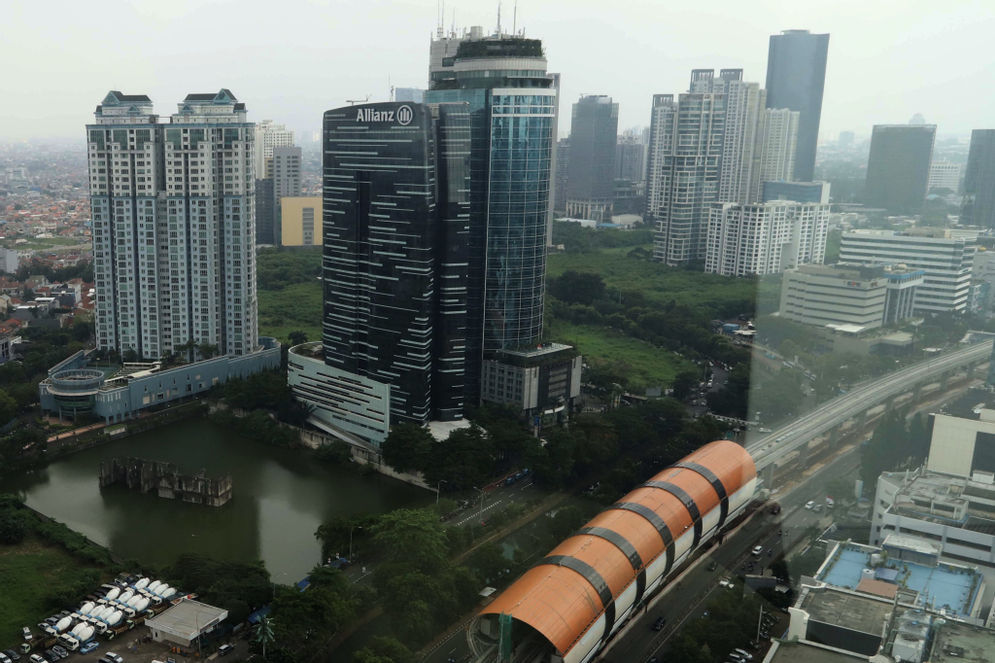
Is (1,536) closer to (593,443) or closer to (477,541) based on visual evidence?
(477,541)

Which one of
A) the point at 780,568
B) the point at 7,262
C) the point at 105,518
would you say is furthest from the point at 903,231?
the point at 7,262

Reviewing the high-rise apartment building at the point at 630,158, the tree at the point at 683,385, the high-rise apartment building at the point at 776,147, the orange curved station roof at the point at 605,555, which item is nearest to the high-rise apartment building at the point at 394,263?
the orange curved station roof at the point at 605,555

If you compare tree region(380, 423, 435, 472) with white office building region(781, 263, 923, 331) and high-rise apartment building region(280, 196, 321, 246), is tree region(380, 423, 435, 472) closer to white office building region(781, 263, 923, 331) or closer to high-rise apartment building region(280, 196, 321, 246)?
white office building region(781, 263, 923, 331)

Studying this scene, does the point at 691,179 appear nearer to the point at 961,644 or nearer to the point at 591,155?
the point at 591,155

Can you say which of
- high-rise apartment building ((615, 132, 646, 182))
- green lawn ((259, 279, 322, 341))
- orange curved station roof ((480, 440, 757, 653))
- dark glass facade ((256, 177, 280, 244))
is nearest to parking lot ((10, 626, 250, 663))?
orange curved station roof ((480, 440, 757, 653))

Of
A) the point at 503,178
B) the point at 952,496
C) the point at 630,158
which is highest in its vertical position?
the point at 630,158

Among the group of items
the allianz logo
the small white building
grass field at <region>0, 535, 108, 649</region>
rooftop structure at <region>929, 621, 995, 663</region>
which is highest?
the allianz logo

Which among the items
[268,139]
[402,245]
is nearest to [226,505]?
[402,245]
